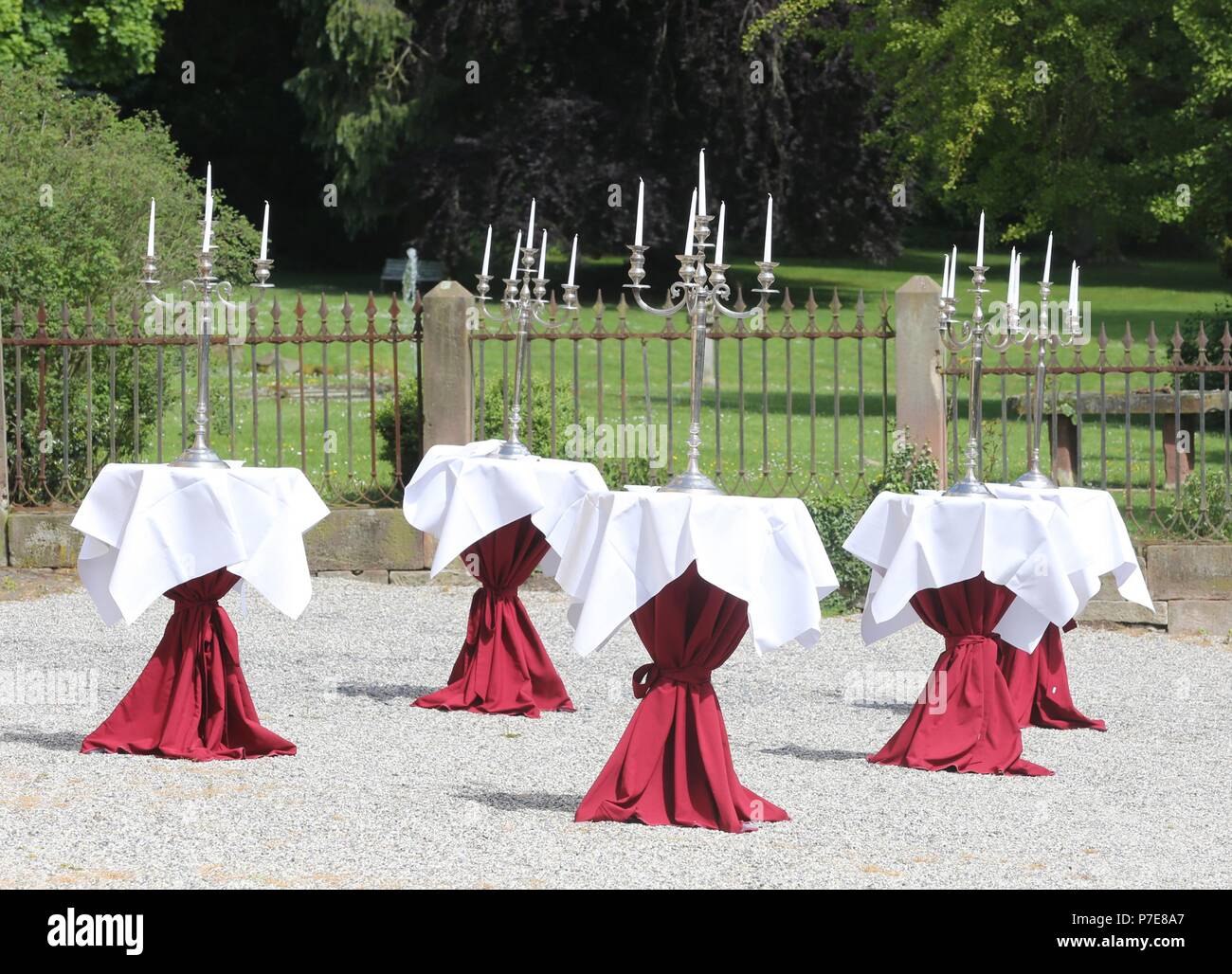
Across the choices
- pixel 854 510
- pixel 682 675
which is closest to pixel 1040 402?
pixel 682 675

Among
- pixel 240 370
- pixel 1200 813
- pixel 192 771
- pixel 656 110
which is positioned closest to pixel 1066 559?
pixel 1200 813

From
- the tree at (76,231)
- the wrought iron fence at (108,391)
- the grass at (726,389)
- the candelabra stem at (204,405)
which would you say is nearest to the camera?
the candelabra stem at (204,405)

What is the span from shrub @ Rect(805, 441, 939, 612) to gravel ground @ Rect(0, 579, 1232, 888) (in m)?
1.15

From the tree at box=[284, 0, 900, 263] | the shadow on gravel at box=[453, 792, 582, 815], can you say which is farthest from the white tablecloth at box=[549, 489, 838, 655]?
the tree at box=[284, 0, 900, 263]

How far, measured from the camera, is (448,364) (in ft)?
41.1

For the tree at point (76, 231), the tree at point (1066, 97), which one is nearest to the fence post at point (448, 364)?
the tree at point (76, 231)

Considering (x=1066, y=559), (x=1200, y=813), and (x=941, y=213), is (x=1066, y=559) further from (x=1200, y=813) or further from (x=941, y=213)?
(x=941, y=213)

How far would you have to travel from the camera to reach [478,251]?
38.9m

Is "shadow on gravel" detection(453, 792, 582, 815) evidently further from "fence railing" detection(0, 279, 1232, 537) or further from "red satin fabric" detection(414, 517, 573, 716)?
"fence railing" detection(0, 279, 1232, 537)

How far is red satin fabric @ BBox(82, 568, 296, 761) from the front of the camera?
7527 millimetres

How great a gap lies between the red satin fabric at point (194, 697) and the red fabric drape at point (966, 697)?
2.71 m

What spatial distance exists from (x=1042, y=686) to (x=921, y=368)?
12.4ft

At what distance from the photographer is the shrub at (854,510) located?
11.9 m

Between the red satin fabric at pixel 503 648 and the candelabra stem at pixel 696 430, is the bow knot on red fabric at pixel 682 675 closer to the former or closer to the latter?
the candelabra stem at pixel 696 430
